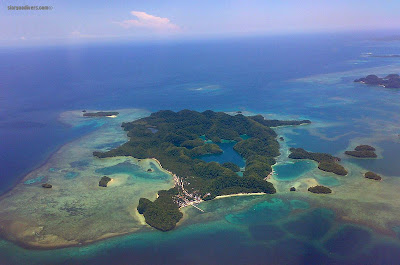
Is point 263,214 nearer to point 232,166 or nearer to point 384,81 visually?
point 232,166

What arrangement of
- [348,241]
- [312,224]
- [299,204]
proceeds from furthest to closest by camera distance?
[299,204], [312,224], [348,241]

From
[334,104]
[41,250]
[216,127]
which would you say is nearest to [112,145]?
[216,127]

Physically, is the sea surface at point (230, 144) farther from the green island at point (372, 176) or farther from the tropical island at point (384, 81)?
the tropical island at point (384, 81)

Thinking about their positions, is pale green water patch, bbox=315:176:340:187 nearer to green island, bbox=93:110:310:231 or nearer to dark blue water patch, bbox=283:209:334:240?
dark blue water patch, bbox=283:209:334:240

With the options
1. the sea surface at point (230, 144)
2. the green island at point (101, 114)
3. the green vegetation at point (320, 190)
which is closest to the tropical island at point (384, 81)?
the sea surface at point (230, 144)

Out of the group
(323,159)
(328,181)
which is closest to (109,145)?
(323,159)

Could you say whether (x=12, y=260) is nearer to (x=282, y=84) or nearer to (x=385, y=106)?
(x=385, y=106)
